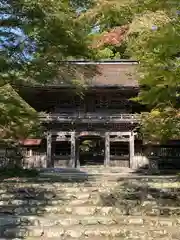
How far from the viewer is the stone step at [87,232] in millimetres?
8125

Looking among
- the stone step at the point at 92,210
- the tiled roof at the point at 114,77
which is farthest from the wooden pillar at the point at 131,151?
the stone step at the point at 92,210

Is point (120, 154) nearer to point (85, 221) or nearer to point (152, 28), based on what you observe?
point (85, 221)

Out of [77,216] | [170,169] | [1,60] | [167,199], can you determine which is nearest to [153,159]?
[170,169]

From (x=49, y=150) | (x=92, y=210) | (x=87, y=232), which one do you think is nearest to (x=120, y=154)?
(x=49, y=150)

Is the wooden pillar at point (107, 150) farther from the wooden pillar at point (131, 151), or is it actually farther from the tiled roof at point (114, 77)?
the tiled roof at point (114, 77)

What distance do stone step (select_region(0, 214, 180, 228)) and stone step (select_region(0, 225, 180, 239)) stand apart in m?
0.43

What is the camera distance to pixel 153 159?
27.5m

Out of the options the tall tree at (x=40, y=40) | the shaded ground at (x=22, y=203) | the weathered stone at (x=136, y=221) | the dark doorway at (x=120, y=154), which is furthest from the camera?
the dark doorway at (x=120, y=154)

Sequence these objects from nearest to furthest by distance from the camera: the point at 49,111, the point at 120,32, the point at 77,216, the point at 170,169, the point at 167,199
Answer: the point at 120,32, the point at 77,216, the point at 167,199, the point at 170,169, the point at 49,111

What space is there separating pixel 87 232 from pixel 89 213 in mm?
1844

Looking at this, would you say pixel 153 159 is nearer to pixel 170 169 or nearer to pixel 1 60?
pixel 170 169

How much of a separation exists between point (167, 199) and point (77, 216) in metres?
3.38

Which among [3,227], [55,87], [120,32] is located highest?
[55,87]

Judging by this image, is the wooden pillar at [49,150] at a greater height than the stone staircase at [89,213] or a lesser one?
greater
